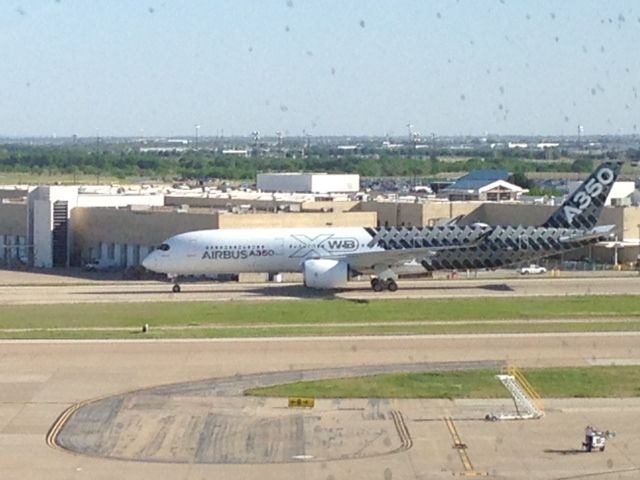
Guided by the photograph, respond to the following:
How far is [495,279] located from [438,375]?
3628 centimetres

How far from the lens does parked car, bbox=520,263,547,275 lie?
82.2 metres

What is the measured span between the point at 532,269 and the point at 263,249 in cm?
1870

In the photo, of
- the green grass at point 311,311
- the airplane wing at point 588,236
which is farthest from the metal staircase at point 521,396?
the airplane wing at point 588,236

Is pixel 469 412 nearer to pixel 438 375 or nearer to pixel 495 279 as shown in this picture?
pixel 438 375

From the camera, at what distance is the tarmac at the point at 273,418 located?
3033 cm

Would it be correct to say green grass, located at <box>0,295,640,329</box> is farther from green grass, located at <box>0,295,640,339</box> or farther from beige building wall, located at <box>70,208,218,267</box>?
beige building wall, located at <box>70,208,218,267</box>

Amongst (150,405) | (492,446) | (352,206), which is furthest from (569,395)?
(352,206)

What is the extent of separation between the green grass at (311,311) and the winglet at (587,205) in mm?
8359

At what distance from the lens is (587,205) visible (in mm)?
75062

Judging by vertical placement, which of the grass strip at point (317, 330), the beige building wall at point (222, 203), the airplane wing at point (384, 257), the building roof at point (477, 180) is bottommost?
the grass strip at point (317, 330)

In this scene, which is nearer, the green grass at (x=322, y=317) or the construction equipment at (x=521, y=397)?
the construction equipment at (x=521, y=397)

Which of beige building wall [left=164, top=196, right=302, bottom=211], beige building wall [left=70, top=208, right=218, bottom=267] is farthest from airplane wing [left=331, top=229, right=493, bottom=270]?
beige building wall [left=164, top=196, right=302, bottom=211]

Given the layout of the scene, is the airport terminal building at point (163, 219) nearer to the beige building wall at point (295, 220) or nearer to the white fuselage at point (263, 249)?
the beige building wall at point (295, 220)

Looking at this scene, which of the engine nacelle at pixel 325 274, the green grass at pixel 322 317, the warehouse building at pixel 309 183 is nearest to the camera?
the green grass at pixel 322 317
